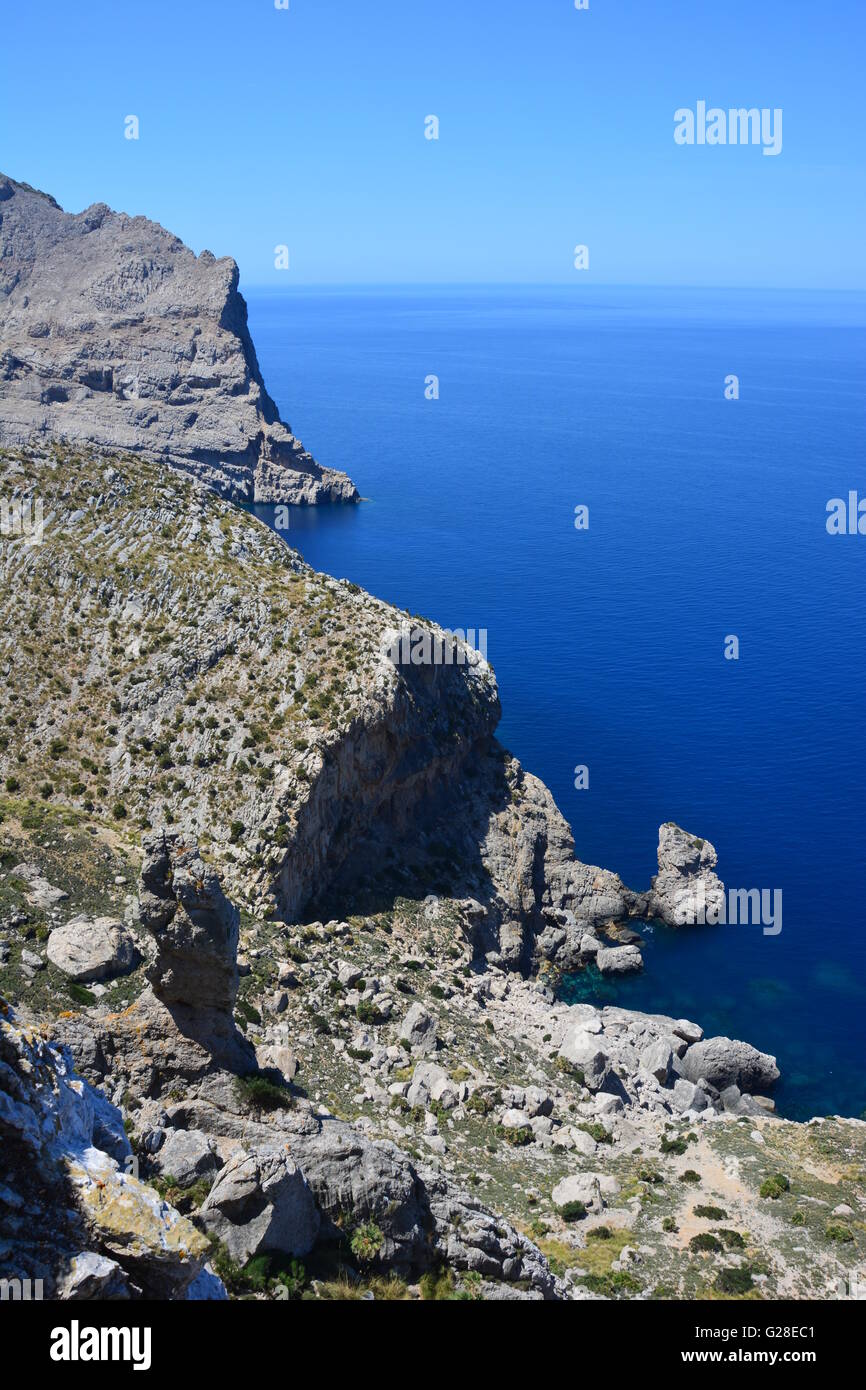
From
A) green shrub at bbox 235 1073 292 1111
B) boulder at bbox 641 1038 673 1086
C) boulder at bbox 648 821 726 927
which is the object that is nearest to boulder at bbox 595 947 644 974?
boulder at bbox 648 821 726 927

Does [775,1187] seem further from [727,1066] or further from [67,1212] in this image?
[67,1212]

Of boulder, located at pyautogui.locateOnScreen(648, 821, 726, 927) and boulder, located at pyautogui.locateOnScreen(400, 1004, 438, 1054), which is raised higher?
boulder, located at pyautogui.locateOnScreen(648, 821, 726, 927)

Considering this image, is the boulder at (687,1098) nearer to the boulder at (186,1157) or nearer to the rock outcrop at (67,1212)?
the boulder at (186,1157)

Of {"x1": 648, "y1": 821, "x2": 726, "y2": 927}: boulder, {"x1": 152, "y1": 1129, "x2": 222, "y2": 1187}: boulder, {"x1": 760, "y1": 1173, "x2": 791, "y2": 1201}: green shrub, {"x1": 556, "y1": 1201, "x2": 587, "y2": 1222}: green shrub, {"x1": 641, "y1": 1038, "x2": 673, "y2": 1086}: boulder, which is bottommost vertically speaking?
{"x1": 556, "y1": 1201, "x2": 587, "y2": 1222}: green shrub

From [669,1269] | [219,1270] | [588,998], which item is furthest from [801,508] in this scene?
[219,1270]

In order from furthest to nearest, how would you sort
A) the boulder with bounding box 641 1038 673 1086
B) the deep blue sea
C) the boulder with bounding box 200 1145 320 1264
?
the deep blue sea → the boulder with bounding box 641 1038 673 1086 → the boulder with bounding box 200 1145 320 1264

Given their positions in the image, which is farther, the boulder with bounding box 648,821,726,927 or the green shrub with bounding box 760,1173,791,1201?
the boulder with bounding box 648,821,726,927

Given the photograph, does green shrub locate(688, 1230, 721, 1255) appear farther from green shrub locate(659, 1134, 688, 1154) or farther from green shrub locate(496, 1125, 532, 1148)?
green shrub locate(496, 1125, 532, 1148)
